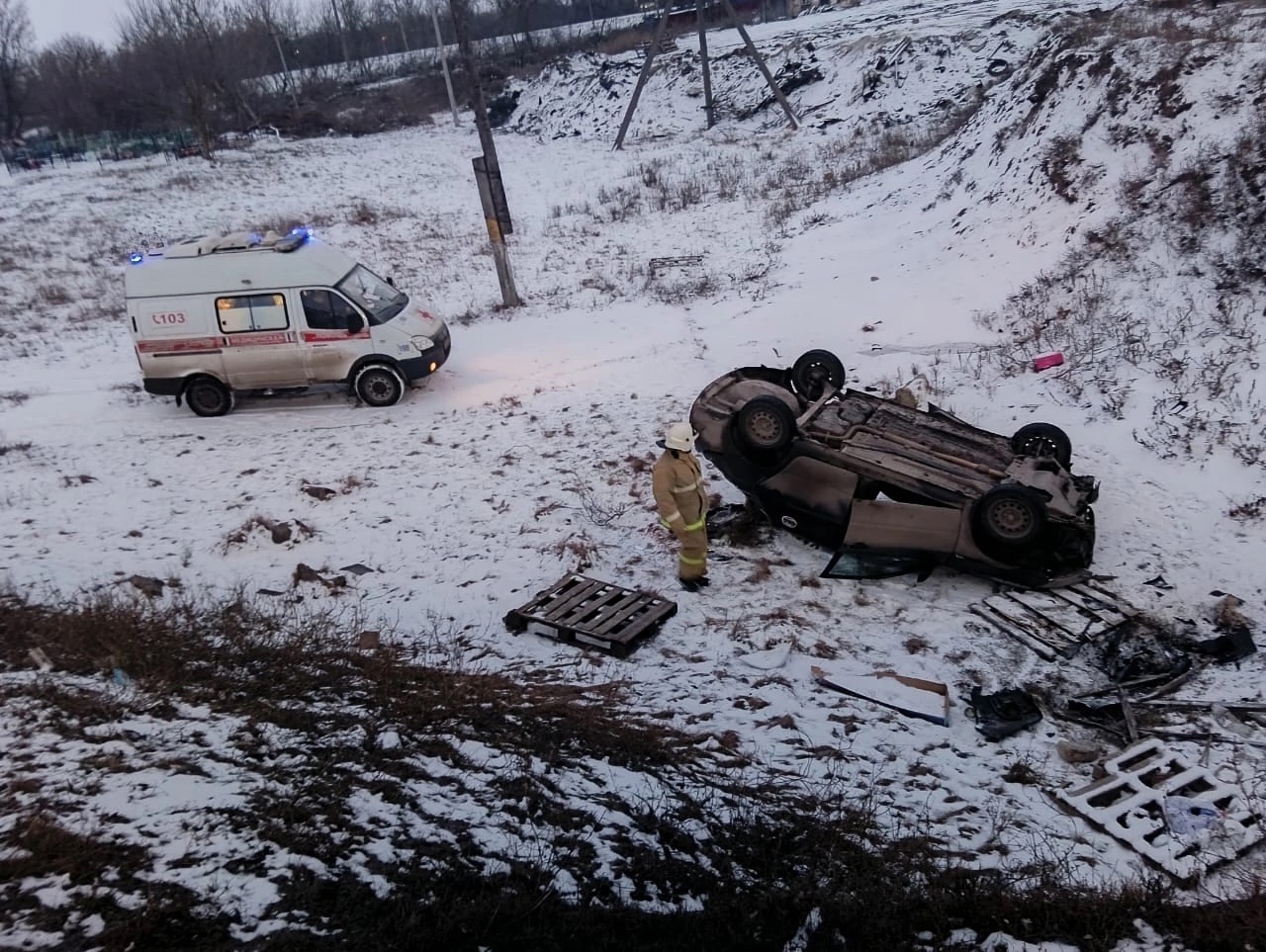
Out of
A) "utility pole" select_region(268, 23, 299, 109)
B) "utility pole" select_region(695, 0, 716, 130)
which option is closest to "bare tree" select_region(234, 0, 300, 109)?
"utility pole" select_region(268, 23, 299, 109)

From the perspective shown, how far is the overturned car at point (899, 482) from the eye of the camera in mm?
6965

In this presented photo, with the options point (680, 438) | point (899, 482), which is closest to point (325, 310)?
point (680, 438)

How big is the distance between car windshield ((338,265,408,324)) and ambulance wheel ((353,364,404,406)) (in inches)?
27.8

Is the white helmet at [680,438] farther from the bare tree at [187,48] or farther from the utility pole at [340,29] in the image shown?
the utility pole at [340,29]

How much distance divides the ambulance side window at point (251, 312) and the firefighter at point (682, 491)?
707 cm

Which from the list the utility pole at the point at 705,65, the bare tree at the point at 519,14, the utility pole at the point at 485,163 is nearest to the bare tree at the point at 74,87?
the bare tree at the point at 519,14

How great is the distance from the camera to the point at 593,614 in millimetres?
7074

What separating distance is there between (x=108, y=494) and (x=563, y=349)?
6.76 metres

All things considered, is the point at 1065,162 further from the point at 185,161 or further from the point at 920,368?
the point at 185,161

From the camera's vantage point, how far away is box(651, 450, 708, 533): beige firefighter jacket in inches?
277

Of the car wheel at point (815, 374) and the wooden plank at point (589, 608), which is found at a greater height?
the car wheel at point (815, 374)

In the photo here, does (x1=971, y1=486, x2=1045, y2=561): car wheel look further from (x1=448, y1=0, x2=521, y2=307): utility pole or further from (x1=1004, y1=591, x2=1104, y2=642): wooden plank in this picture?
(x1=448, y1=0, x2=521, y2=307): utility pole

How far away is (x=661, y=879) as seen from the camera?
452 centimetres

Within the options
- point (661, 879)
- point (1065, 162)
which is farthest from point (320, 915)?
point (1065, 162)
